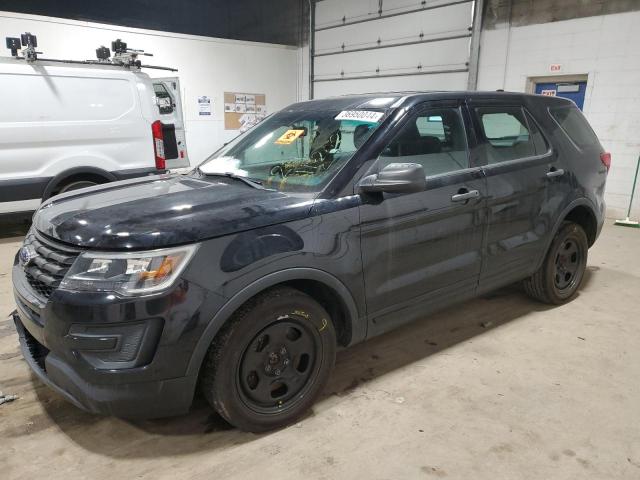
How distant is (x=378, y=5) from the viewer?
33.2 feet

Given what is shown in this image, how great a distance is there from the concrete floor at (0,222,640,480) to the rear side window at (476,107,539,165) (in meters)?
1.24

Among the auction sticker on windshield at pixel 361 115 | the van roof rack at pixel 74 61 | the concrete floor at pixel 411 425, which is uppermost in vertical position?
the van roof rack at pixel 74 61

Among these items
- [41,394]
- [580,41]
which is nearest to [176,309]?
[41,394]

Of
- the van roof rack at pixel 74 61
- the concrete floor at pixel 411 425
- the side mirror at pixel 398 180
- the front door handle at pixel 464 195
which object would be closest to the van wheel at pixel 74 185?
the van roof rack at pixel 74 61

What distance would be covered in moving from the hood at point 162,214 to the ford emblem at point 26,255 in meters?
0.11

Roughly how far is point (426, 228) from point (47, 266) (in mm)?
1835

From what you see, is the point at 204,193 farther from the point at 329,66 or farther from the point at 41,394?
the point at 329,66

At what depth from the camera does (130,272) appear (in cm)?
181

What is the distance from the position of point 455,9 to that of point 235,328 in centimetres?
878

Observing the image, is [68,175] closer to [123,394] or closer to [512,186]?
[123,394]

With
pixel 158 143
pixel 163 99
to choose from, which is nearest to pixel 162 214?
pixel 158 143

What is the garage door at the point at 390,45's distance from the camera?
8891 millimetres

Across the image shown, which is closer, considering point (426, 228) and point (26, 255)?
point (26, 255)

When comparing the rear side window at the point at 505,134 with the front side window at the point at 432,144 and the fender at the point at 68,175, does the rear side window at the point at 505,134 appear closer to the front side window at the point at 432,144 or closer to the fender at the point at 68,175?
the front side window at the point at 432,144
